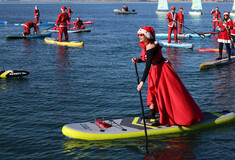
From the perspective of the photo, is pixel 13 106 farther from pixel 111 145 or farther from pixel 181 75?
pixel 181 75

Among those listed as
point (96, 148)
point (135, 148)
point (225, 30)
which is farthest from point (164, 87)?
point (225, 30)

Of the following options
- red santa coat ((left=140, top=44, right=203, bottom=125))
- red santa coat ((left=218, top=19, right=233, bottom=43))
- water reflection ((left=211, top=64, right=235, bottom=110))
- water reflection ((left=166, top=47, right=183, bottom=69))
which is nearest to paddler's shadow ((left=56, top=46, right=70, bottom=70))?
water reflection ((left=166, top=47, right=183, bottom=69))

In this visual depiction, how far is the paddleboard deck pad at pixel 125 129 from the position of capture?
30.9ft

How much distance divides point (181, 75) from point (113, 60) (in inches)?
Result: 241

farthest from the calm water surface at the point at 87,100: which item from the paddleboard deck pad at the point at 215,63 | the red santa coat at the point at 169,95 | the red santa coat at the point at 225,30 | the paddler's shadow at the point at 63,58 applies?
the red santa coat at the point at 225,30

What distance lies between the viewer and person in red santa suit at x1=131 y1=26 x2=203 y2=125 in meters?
9.23

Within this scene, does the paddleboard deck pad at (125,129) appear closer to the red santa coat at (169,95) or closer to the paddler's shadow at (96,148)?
the paddler's shadow at (96,148)

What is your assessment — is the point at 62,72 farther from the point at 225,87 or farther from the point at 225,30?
the point at 225,30

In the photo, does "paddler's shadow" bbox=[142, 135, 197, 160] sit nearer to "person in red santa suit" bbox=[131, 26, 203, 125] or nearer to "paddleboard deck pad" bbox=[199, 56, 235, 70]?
"person in red santa suit" bbox=[131, 26, 203, 125]

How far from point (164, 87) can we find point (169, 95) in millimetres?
240

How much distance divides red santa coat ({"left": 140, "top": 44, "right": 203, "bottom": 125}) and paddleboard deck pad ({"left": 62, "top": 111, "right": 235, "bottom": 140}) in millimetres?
268

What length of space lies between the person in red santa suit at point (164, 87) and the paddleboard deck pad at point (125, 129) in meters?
0.26

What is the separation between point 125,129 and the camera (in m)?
9.59

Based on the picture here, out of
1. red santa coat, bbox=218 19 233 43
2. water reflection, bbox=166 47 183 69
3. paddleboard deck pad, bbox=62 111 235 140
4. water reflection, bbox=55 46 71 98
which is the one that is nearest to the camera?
paddleboard deck pad, bbox=62 111 235 140
